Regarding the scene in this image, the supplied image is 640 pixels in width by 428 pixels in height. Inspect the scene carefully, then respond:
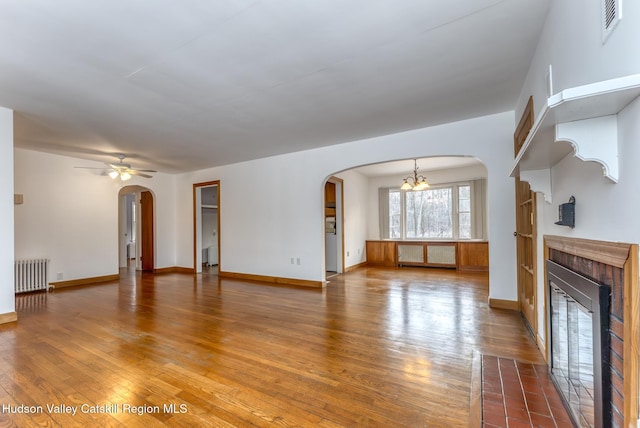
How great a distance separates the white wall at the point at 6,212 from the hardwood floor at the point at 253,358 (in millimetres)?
414

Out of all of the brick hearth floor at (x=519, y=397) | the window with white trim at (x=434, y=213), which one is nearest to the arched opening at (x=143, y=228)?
the window with white trim at (x=434, y=213)

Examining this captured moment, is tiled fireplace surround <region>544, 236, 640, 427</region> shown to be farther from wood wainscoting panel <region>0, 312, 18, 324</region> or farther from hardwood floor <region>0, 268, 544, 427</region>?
wood wainscoting panel <region>0, 312, 18, 324</region>

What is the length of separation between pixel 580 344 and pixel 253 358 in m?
2.35

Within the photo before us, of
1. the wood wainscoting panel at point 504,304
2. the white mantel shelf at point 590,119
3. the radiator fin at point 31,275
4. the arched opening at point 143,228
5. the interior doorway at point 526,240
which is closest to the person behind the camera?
the white mantel shelf at point 590,119

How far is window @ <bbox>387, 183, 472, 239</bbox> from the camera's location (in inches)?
305

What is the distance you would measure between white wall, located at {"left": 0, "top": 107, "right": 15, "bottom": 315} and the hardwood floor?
414mm

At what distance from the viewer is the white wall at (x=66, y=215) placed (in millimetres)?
5414

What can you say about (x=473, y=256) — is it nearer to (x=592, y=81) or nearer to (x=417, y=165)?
(x=417, y=165)

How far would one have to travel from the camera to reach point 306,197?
5867 mm

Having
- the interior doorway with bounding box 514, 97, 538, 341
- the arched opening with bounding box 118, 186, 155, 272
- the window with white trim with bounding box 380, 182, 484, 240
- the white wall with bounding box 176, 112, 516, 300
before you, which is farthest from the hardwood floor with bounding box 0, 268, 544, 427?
the window with white trim with bounding box 380, 182, 484, 240

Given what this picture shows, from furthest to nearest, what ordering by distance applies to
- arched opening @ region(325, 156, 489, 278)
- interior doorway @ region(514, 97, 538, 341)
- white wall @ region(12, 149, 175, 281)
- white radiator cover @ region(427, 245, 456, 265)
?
white radiator cover @ region(427, 245, 456, 265) → arched opening @ region(325, 156, 489, 278) → white wall @ region(12, 149, 175, 281) → interior doorway @ region(514, 97, 538, 341)

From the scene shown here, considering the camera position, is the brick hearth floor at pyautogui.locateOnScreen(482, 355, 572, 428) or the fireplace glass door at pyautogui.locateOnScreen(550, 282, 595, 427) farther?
the brick hearth floor at pyautogui.locateOnScreen(482, 355, 572, 428)

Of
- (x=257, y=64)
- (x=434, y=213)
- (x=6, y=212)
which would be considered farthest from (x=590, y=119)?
(x=434, y=213)

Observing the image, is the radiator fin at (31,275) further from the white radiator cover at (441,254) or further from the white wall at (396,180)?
the white radiator cover at (441,254)
